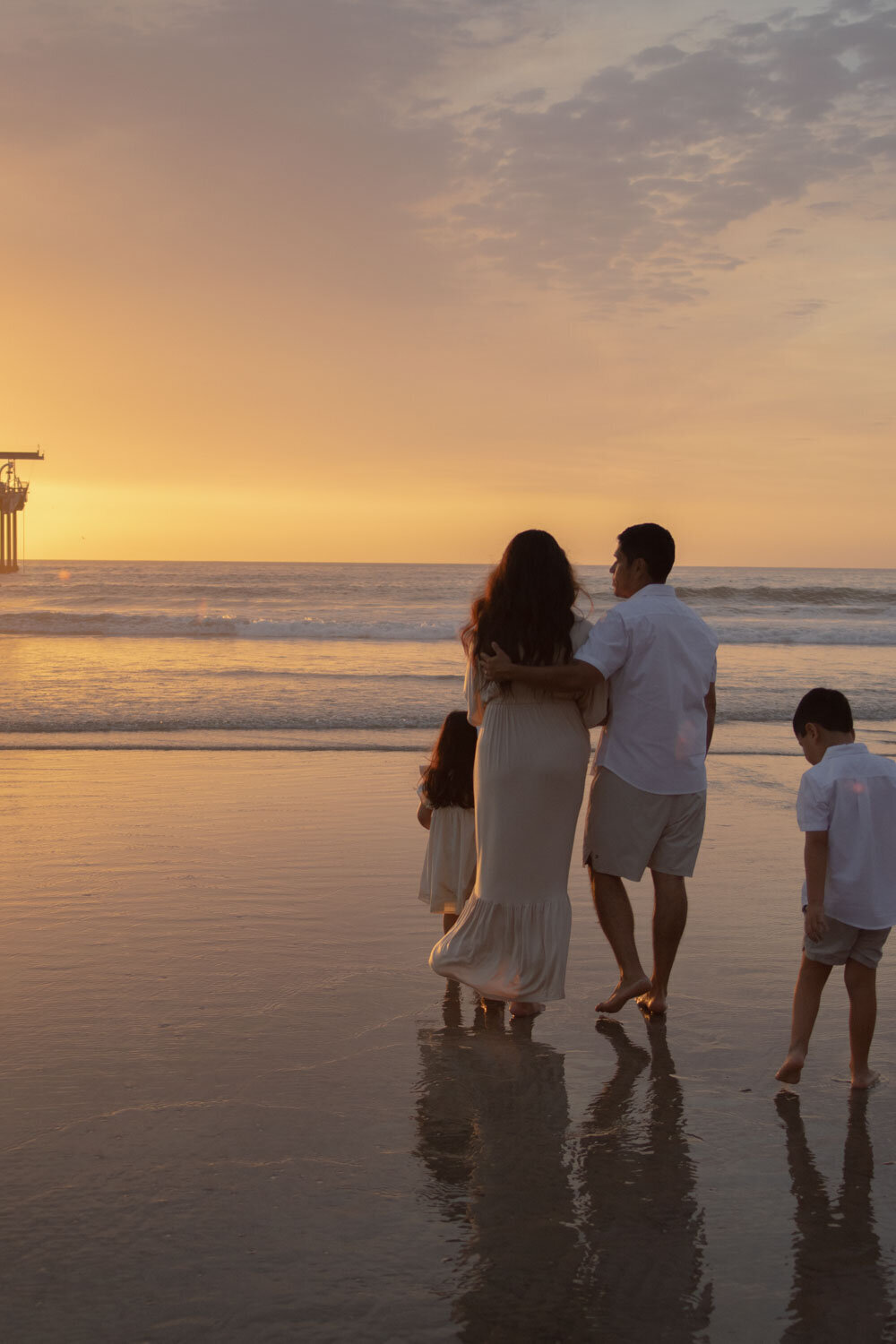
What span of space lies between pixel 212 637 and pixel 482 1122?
26786mm

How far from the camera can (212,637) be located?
29.3 metres

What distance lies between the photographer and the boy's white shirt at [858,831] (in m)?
3.44

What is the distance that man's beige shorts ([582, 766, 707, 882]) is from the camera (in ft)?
14.0

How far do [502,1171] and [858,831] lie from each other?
1.42 m

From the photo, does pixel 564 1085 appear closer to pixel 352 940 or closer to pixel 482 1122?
pixel 482 1122

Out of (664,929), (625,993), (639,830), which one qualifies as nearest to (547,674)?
(639,830)

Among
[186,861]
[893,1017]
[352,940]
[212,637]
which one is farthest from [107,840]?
[212,637]

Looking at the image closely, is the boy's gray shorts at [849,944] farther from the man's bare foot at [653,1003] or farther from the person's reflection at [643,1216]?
the man's bare foot at [653,1003]

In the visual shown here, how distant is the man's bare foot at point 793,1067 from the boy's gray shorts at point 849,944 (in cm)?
30

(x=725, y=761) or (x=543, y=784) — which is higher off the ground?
(x=543, y=784)

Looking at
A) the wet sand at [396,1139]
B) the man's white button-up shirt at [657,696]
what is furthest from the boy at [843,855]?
the man's white button-up shirt at [657,696]

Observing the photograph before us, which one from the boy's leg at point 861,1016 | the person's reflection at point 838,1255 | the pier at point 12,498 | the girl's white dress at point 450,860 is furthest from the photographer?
the pier at point 12,498

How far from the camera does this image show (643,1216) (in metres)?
2.79

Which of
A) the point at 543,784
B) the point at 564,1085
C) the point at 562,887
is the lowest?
the point at 564,1085
